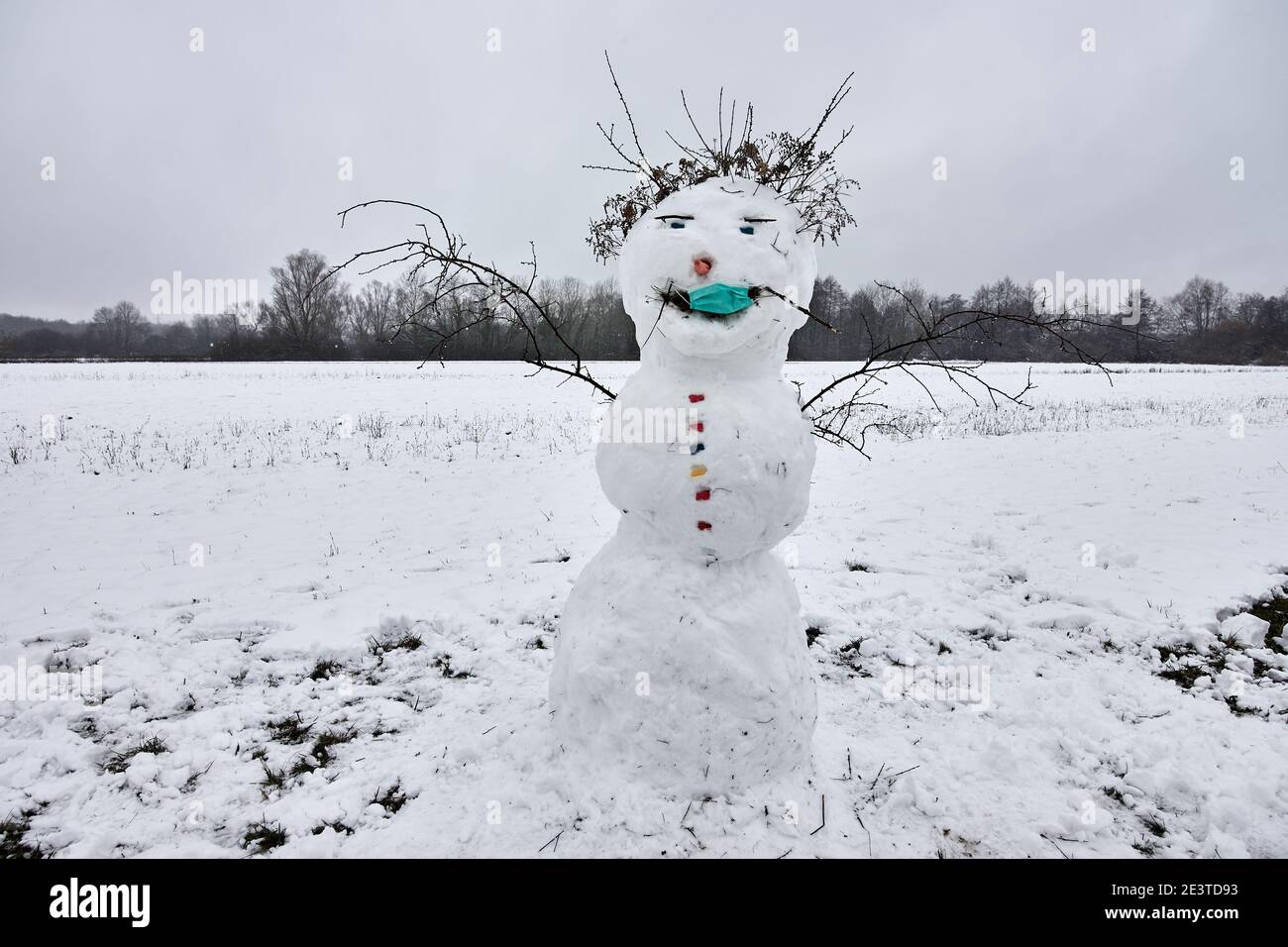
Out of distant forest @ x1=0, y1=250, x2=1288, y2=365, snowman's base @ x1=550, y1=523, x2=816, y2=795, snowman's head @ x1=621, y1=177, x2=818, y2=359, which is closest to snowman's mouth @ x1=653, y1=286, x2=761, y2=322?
snowman's head @ x1=621, y1=177, x2=818, y2=359

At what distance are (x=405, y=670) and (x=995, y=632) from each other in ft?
14.3

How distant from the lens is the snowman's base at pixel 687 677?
279cm

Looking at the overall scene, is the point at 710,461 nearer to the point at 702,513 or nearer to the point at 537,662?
the point at 702,513

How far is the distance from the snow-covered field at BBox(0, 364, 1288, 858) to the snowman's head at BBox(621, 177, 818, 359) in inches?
83.7

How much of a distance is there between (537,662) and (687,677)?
1843 millimetres

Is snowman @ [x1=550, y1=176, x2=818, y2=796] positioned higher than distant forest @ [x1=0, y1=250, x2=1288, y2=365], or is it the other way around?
distant forest @ [x1=0, y1=250, x2=1288, y2=365]

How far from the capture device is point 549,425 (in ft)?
46.0

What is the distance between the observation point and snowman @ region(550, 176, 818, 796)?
2.62 m

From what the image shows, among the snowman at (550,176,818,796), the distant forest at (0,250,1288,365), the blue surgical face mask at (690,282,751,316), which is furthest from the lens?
the distant forest at (0,250,1288,365)

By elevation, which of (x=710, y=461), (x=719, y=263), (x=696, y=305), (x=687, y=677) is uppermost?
(x=719, y=263)

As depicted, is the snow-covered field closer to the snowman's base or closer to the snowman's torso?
the snowman's base

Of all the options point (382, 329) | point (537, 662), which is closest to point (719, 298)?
point (537, 662)

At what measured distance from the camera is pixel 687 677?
2.78m
